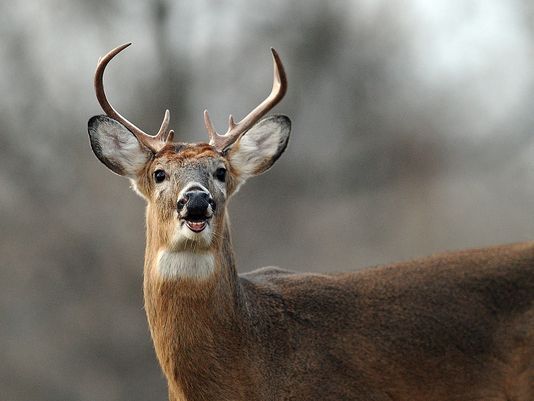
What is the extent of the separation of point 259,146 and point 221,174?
73 centimetres

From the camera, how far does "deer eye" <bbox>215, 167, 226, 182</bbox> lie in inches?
405

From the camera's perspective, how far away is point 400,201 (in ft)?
78.2

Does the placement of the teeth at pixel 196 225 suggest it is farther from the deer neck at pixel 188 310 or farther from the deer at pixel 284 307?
the deer neck at pixel 188 310

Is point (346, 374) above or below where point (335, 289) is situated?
below

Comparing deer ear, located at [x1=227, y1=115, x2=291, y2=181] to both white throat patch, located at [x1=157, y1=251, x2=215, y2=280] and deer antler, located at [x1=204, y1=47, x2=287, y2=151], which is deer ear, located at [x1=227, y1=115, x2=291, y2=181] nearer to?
deer antler, located at [x1=204, y1=47, x2=287, y2=151]

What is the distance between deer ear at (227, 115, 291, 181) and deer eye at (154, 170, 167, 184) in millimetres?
664

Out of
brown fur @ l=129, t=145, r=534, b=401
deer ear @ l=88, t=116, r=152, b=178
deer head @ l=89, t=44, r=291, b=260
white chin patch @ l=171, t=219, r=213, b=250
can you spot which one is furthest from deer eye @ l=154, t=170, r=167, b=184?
white chin patch @ l=171, t=219, r=213, b=250

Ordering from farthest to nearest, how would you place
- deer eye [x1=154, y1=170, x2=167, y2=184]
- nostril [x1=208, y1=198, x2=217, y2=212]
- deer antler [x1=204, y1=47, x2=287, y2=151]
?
deer antler [x1=204, y1=47, x2=287, y2=151] → deer eye [x1=154, y1=170, x2=167, y2=184] → nostril [x1=208, y1=198, x2=217, y2=212]

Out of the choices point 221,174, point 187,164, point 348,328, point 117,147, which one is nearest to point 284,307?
point 348,328

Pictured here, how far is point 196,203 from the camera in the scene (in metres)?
9.65

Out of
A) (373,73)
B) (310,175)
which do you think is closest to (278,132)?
(310,175)

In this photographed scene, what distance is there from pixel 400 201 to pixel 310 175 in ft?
5.45

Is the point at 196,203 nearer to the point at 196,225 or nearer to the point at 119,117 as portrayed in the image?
the point at 196,225

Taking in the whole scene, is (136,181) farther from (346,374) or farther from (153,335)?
(346,374)
